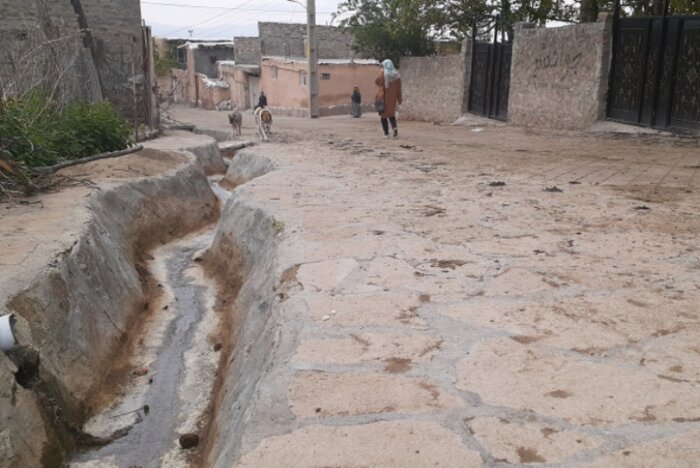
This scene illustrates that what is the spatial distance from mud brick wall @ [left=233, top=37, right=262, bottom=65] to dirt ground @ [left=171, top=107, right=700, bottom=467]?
117ft

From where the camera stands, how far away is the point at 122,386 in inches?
202

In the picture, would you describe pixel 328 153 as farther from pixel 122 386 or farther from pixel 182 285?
pixel 122 386

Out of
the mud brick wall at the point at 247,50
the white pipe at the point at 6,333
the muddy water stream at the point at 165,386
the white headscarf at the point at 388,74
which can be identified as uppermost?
the mud brick wall at the point at 247,50

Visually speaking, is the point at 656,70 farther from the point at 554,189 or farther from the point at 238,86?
the point at 238,86

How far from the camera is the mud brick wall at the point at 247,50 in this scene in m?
41.0

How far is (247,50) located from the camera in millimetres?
41094

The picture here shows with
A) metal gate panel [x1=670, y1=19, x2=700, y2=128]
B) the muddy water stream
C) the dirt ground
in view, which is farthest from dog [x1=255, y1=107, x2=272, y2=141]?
metal gate panel [x1=670, y1=19, x2=700, y2=128]

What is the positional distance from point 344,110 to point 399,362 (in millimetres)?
27926

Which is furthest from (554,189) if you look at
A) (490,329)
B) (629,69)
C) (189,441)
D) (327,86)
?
(327,86)

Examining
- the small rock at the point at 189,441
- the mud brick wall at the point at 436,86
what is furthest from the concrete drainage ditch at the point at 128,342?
the mud brick wall at the point at 436,86

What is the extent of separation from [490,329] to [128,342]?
350 centimetres

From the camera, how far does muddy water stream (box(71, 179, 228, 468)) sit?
433 centimetres

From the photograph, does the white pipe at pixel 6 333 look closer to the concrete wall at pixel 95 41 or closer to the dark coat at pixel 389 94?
the dark coat at pixel 389 94

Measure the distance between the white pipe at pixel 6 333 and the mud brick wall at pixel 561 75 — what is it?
11203 millimetres
